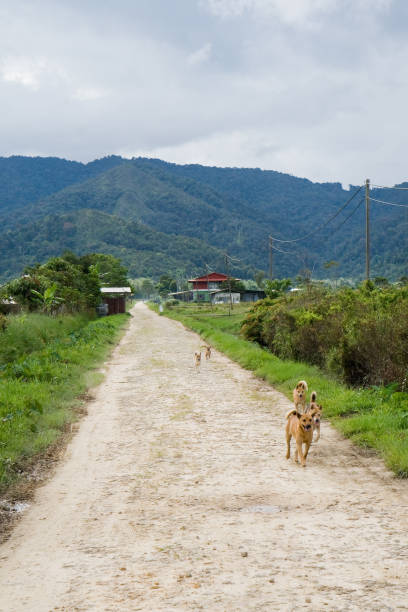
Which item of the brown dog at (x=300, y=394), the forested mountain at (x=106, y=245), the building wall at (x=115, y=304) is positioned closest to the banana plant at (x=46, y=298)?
the brown dog at (x=300, y=394)

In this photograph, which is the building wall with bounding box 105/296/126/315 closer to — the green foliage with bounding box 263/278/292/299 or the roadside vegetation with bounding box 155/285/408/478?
the green foliage with bounding box 263/278/292/299

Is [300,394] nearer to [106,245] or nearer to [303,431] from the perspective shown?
[303,431]

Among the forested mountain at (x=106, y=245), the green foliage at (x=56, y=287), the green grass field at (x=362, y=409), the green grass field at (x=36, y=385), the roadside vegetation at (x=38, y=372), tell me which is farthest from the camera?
the forested mountain at (x=106, y=245)

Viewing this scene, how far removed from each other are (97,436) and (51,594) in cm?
489

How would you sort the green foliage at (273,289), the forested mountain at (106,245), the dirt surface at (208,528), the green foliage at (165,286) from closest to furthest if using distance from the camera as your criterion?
the dirt surface at (208,528) → the green foliage at (273,289) → the green foliage at (165,286) → the forested mountain at (106,245)

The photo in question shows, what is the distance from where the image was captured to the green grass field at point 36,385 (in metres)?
7.93

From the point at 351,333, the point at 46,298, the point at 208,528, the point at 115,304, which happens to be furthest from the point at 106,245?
the point at 208,528

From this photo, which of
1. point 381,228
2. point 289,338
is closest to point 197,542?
point 289,338

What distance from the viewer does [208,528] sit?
5.12 m

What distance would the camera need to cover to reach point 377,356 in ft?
36.3

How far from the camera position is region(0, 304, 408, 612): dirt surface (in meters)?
4.00

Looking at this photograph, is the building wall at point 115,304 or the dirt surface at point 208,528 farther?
the building wall at point 115,304

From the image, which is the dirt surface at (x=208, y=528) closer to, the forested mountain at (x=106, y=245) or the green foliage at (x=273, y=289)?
the green foliage at (x=273, y=289)

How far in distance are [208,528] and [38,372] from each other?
8.83 metres
